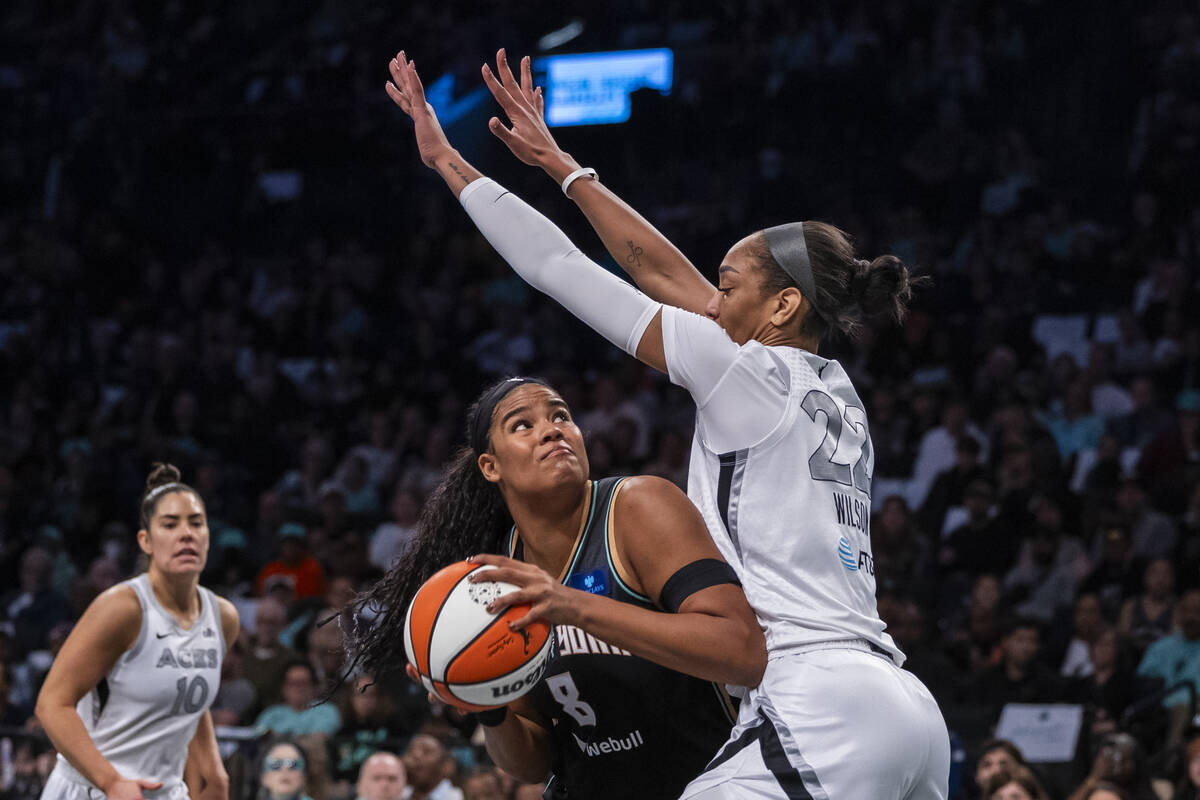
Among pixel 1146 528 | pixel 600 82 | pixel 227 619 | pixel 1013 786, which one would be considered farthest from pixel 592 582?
pixel 600 82

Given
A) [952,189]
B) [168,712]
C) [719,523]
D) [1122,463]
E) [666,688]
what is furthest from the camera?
[952,189]

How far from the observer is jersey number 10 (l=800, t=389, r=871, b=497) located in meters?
3.06

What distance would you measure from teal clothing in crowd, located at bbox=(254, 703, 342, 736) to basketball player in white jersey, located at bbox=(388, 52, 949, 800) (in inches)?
215

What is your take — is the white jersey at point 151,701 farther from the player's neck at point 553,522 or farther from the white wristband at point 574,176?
the white wristband at point 574,176

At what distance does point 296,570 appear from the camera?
9.96m

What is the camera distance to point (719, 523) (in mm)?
3158

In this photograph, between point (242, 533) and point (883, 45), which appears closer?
point (242, 533)

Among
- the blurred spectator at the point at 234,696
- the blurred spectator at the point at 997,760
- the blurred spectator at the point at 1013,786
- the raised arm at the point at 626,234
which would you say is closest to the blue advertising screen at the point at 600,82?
the blurred spectator at the point at 234,696

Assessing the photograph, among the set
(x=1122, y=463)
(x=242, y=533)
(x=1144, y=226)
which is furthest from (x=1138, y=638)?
(x=242, y=533)

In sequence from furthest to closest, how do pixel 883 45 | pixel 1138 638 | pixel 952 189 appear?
pixel 883 45 → pixel 952 189 → pixel 1138 638

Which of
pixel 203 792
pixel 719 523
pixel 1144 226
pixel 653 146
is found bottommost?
pixel 203 792

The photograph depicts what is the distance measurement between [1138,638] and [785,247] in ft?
18.6

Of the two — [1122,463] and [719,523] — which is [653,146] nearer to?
[1122,463]

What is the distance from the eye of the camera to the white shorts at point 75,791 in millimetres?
5043
